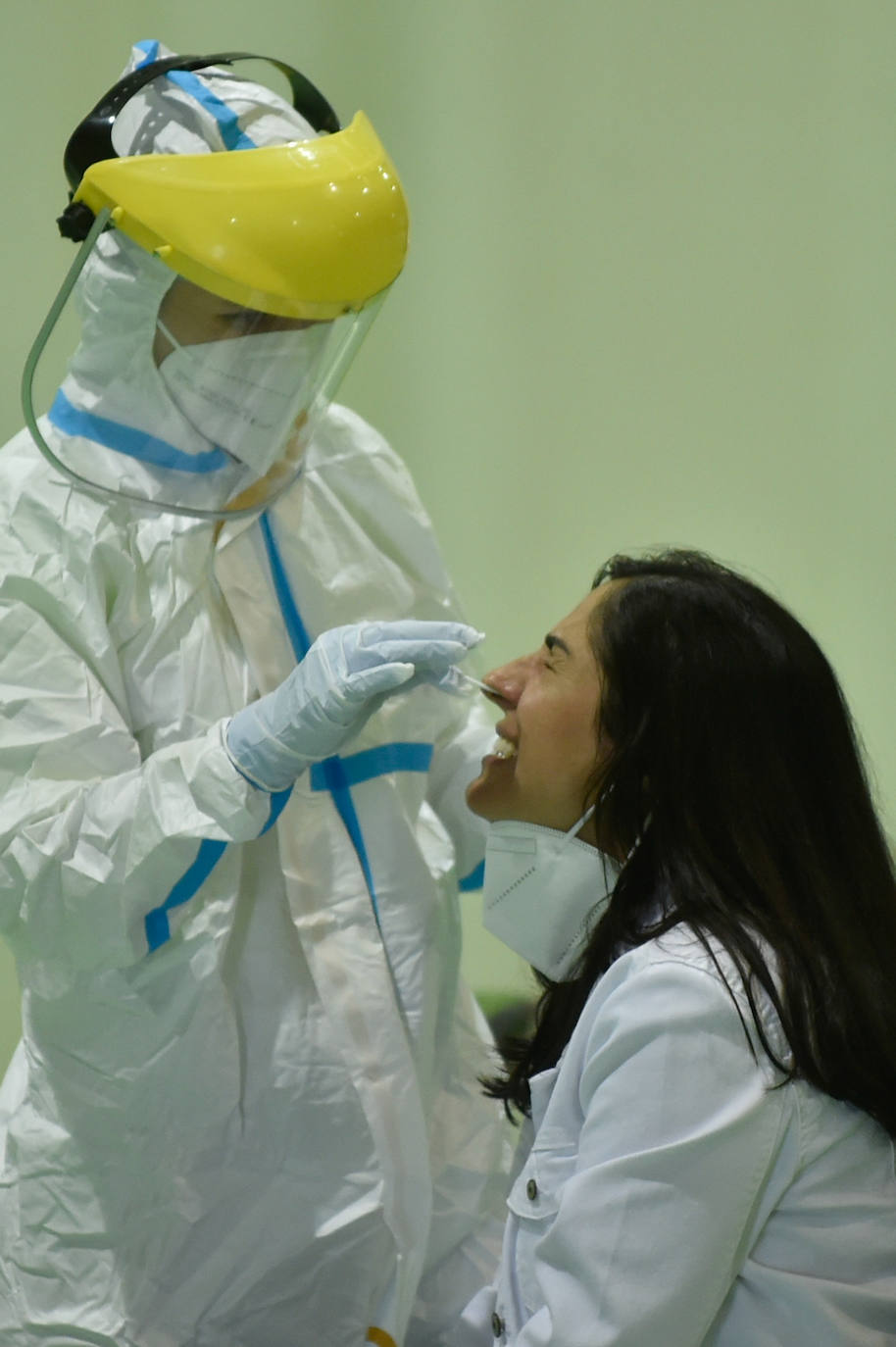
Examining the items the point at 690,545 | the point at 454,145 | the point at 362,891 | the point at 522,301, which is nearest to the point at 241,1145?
the point at 362,891

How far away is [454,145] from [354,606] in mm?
A: 1160

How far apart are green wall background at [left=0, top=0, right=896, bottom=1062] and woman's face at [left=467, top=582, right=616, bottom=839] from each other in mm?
921

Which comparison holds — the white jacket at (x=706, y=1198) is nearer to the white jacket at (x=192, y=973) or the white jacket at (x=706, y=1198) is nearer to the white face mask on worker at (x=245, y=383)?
the white jacket at (x=192, y=973)

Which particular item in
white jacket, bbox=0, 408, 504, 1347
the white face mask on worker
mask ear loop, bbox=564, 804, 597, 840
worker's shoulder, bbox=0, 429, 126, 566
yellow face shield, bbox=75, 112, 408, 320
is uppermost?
yellow face shield, bbox=75, 112, 408, 320

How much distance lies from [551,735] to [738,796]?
21cm

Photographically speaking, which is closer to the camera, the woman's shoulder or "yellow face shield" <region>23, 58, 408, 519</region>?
the woman's shoulder

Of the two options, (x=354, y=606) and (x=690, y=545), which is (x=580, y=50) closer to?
(x=690, y=545)

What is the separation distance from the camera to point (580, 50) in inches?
90.4

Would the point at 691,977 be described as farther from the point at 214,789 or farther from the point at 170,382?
the point at 170,382

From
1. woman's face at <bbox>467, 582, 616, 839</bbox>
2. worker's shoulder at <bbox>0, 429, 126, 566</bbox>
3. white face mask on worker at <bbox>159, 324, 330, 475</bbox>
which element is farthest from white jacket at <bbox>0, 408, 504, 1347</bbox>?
woman's face at <bbox>467, 582, 616, 839</bbox>

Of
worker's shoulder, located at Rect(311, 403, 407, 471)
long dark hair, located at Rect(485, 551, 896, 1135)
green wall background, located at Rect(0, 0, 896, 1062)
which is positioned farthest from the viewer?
green wall background, located at Rect(0, 0, 896, 1062)

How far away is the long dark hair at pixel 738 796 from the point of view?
116 cm

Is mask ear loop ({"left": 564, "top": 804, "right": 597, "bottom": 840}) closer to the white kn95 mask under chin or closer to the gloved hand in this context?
the white kn95 mask under chin

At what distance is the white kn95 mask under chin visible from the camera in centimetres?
134
